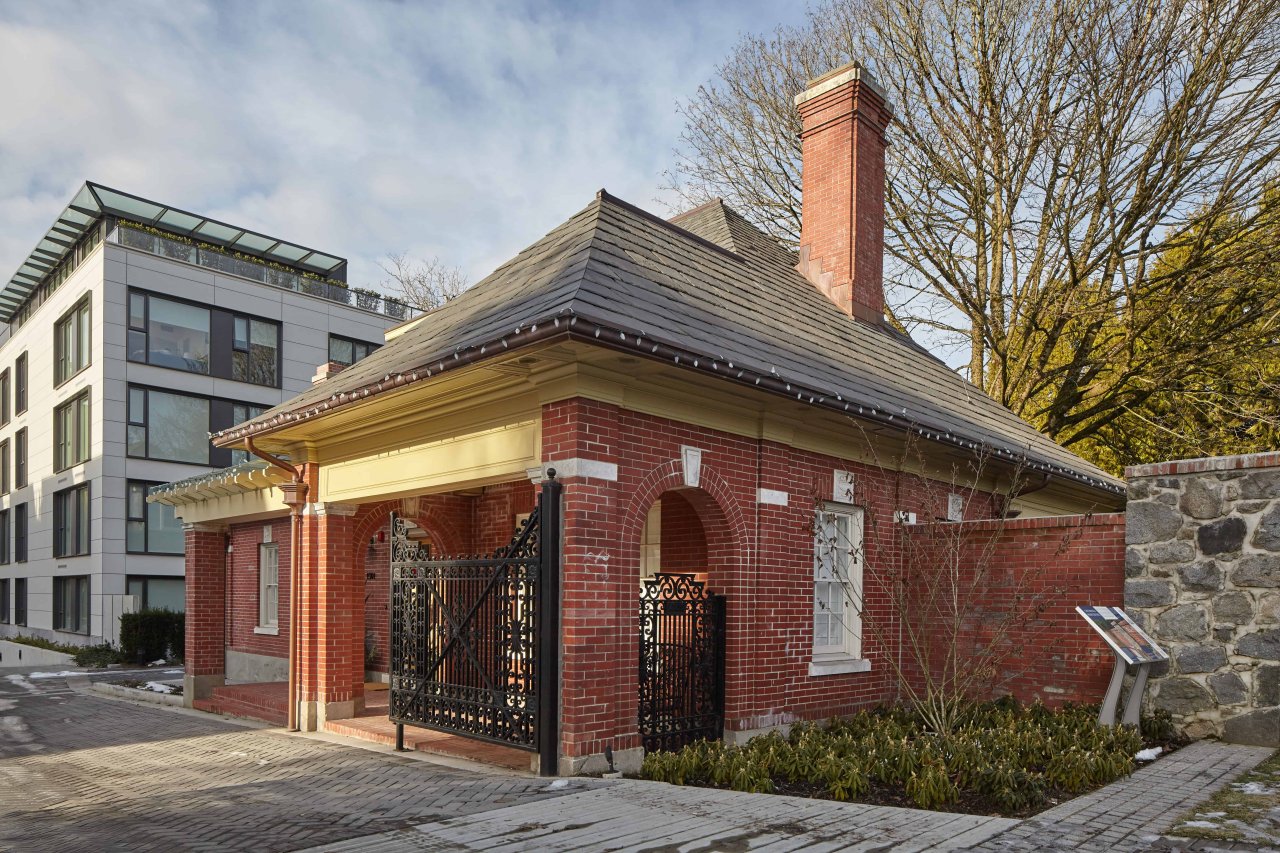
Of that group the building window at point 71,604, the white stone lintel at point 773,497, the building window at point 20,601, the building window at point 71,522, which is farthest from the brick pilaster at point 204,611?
the building window at point 20,601

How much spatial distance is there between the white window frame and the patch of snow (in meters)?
4.22

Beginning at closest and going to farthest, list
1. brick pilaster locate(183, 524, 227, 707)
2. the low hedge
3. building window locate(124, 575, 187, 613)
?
brick pilaster locate(183, 524, 227, 707), the low hedge, building window locate(124, 575, 187, 613)

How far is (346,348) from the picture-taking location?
108 feet

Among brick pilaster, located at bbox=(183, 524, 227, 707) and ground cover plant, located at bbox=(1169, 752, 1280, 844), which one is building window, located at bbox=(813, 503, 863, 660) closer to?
ground cover plant, located at bbox=(1169, 752, 1280, 844)

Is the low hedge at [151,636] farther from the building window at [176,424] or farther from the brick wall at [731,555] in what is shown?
the brick wall at [731,555]

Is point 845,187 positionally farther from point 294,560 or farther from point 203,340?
point 203,340

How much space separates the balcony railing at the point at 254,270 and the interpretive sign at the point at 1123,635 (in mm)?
26938

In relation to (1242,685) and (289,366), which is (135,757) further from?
(289,366)

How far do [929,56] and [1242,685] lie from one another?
46.1 ft

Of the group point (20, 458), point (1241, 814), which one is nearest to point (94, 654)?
point (20, 458)

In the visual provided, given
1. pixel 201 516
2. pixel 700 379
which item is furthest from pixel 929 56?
pixel 201 516

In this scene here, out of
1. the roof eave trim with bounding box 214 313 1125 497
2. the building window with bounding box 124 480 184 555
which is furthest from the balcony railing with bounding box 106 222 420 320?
Answer: the roof eave trim with bounding box 214 313 1125 497

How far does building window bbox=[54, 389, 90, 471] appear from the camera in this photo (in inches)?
1095

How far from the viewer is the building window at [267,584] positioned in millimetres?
16359
